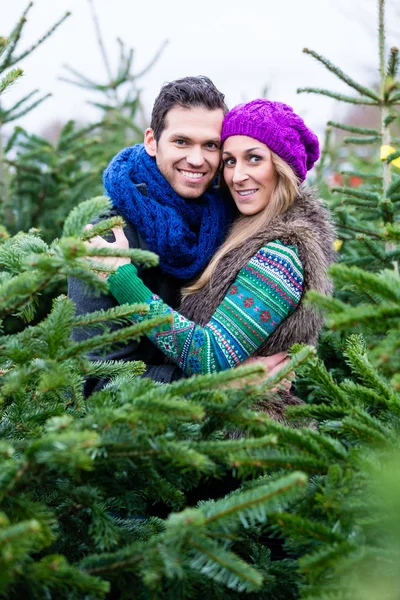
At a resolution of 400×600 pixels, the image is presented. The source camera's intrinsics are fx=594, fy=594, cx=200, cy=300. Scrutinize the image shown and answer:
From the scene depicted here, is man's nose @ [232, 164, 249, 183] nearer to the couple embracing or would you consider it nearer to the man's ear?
the couple embracing

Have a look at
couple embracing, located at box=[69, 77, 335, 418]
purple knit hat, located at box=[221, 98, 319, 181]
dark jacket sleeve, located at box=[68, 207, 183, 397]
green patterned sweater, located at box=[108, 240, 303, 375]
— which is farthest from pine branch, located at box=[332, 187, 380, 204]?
dark jacket sleeve, located at box=[68, 207, 183, 397]

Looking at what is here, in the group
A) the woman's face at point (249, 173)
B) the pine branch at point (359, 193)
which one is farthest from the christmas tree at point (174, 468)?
the pine branch at point (359, 193)

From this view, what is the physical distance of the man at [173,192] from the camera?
2.64m

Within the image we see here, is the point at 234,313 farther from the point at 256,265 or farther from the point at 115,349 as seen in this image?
the point at 115,349

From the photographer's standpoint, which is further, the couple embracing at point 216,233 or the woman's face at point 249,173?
the woman's face at point 249,173

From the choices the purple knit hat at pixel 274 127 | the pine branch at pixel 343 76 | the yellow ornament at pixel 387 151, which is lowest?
the purple knit hat at pixel 274 127

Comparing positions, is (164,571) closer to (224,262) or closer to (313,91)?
(224,262)

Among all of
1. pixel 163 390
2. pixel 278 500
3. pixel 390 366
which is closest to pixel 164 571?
pixel 278 500

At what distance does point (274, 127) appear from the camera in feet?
8.70

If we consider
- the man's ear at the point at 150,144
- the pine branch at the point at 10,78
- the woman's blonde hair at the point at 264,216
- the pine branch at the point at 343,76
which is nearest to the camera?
the pine branch at the point at 10,78

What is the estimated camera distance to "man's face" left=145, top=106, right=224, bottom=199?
2.79 m

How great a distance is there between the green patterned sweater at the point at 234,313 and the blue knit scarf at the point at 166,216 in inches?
11.9

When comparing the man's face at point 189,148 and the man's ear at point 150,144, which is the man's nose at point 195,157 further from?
the man's ear at point 150,144

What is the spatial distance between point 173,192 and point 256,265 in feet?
2.15
